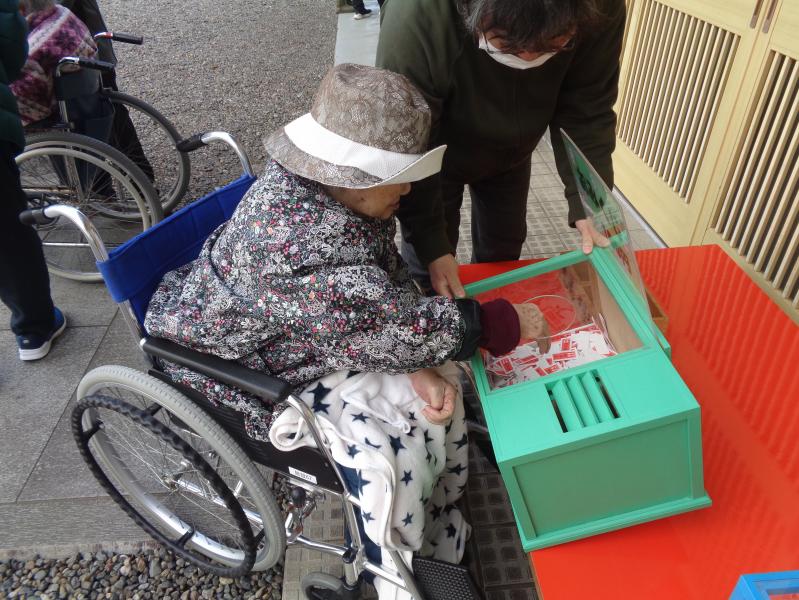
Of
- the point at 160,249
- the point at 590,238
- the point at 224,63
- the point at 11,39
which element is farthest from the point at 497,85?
the point at 224,63

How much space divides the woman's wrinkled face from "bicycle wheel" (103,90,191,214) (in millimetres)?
1824

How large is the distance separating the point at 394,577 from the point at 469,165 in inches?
44.7

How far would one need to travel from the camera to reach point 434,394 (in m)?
1.28

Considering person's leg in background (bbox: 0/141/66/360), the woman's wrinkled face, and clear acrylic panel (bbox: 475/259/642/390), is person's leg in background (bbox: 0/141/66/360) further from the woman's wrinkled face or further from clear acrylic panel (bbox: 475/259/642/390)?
clear acrylic panel (bbox: 475/259/642/390)

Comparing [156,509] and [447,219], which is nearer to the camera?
[156,509]

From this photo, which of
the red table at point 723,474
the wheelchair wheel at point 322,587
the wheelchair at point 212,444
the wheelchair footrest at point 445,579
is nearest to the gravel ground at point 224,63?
the wheelchair at point 212,444

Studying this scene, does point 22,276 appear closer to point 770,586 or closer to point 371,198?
point 371,198

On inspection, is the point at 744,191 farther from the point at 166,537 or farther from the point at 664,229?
the point at 166,537

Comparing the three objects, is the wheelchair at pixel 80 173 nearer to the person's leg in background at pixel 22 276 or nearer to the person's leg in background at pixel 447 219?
the person's leg in background at pixel 22 276

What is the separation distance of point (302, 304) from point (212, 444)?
43 cm

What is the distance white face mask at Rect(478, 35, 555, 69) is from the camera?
50.1 inches

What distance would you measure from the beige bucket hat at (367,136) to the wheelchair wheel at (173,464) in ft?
1.99

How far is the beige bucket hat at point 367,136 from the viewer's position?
1.10 m

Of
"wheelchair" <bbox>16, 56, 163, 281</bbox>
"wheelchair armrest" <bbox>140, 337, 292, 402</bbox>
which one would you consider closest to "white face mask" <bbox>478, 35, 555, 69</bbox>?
"wheelchair armrest" <bbox>140, 337, 292, 402</bbox>
